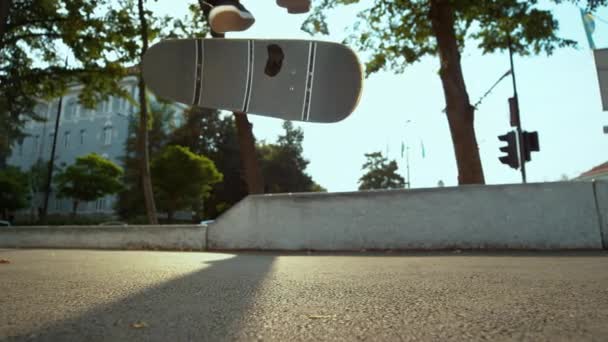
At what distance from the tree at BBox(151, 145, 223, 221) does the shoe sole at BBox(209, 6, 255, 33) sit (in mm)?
27163

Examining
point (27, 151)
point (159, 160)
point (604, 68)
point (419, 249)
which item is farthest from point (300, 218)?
point (27, 151)

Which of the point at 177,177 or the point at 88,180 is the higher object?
the point at 177,177

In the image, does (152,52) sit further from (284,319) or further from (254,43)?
(284,319)

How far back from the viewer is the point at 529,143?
9.48 meters

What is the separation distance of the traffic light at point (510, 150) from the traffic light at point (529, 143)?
0.34 m

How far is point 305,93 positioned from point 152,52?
1.51 metres

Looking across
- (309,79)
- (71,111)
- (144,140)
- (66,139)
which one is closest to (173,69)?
(309,79)

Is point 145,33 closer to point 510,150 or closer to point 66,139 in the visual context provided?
point 510,150

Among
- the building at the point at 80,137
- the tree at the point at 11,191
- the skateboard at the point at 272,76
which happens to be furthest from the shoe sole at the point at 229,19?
the building at the point at 80,137

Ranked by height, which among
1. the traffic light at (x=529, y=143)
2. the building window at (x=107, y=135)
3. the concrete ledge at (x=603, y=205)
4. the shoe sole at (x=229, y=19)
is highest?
the building window at (x=107, y=135)

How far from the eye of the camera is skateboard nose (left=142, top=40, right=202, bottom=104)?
360cm

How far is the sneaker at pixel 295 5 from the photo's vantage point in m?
3.22

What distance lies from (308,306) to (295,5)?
233 centimetres

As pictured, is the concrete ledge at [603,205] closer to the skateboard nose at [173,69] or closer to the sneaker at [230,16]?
the sneaker at [230,16]
